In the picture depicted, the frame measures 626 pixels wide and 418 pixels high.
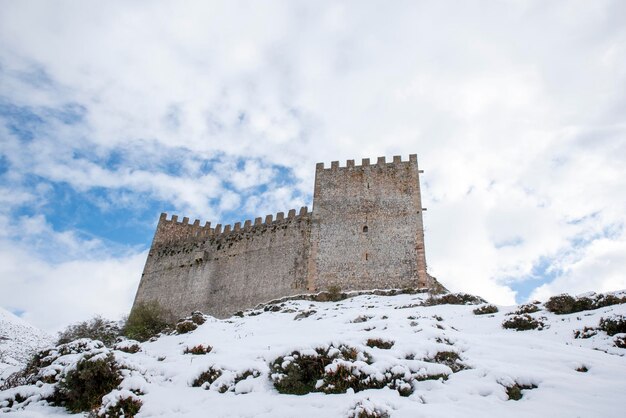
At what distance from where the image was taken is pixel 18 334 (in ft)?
96.8

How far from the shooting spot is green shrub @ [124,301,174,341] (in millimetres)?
21600


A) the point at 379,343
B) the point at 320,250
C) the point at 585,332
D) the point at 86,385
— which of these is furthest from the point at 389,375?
the point at 320,250

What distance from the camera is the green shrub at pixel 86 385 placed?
7961 mm

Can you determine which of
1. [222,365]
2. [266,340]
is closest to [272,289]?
[266,340]

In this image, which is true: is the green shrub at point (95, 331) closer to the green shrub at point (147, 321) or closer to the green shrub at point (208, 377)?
the green shrub at point (147, 321)

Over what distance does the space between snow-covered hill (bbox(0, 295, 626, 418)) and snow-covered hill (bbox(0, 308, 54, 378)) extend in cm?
1068

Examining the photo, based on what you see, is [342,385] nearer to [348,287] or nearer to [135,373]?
[135,373]

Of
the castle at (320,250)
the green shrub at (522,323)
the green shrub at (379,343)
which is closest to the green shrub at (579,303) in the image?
the green shrub at (522,323)

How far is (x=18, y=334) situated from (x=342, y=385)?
30395 mm

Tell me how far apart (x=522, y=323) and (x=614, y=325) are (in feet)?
7.99

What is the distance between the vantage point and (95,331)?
2412 centimetres

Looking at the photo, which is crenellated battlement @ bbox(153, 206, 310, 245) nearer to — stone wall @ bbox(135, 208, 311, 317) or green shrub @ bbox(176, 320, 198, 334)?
stone wall @ bbox(135, 208, 311, 317)

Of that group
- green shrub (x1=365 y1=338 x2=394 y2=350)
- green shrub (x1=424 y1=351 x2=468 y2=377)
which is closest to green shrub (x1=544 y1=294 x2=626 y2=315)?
green shrub (x1=424 y1=351 x2=468 y2=377)

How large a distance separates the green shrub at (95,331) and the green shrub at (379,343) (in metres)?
17.7
